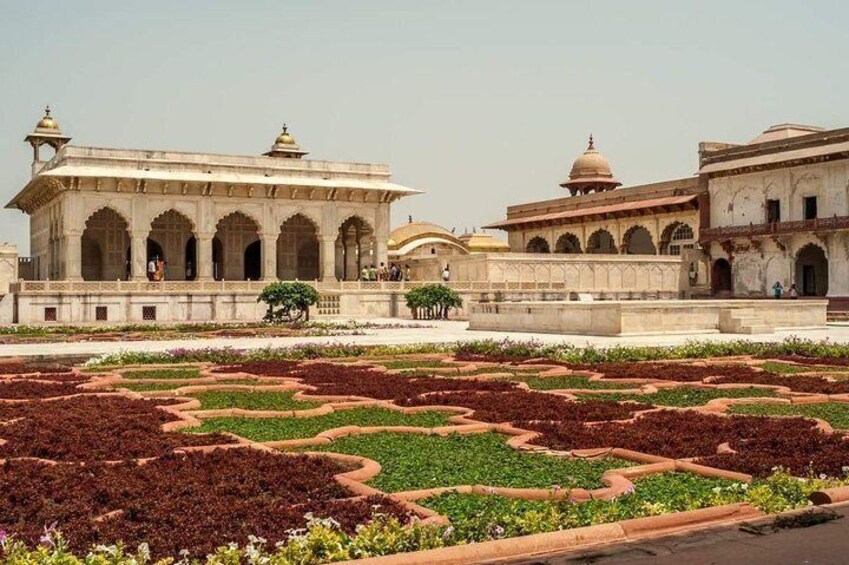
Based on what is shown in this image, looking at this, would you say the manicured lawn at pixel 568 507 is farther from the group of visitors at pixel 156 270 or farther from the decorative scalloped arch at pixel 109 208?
the decorative scalloped arch at pixel 109 208

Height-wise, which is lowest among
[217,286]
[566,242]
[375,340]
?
[375,340]

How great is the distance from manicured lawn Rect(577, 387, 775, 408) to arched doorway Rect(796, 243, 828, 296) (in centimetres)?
3075

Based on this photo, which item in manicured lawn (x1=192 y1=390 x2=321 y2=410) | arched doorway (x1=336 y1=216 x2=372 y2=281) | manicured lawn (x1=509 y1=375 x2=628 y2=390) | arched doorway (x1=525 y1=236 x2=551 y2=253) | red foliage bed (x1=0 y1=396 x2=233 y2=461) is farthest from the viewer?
arched doorway (x1=525 y1=236 x2=551 y2=253)

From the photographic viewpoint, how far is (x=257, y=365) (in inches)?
546

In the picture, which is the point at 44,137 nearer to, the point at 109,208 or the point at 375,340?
the point at 109,208

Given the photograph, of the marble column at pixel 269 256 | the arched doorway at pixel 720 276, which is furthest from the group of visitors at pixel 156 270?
the arched doorway at pixel 720 276

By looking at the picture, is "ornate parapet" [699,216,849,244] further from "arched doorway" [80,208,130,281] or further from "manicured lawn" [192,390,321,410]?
"manicured lawn" [192,390,321,410]

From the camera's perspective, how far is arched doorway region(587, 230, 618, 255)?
51156 millimetres

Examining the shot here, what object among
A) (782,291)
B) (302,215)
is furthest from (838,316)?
(302,215)

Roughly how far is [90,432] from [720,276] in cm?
3816

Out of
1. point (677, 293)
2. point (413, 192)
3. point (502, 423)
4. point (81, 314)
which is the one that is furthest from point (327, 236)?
point (502, 423)

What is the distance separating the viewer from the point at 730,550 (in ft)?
14.0

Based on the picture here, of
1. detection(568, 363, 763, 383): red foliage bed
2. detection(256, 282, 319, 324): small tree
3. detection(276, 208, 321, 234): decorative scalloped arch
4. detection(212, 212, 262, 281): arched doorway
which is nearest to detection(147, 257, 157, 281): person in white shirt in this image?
detection(212, 212, 262, 281): arched doorway

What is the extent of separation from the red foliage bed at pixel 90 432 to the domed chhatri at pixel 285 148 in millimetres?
39981
